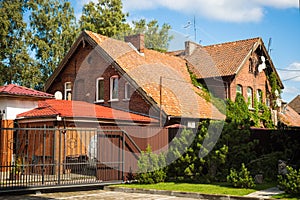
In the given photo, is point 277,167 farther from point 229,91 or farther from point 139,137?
point 229,91

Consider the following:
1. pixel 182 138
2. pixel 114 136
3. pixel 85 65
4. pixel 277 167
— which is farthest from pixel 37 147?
pixel 277 167

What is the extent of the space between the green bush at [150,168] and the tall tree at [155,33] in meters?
32.5

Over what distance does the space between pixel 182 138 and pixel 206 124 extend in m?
1.11

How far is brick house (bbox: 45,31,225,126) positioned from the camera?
22.6 meters

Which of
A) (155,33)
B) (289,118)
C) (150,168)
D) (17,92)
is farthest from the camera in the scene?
(155,33)

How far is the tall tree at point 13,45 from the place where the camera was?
109 feet

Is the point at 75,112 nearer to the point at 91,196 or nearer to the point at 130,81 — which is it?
the point at 130,81

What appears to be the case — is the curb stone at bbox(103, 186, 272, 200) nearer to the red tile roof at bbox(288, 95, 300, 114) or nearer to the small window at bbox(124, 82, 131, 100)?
the small window at bbox(124, 82, 131, 100)

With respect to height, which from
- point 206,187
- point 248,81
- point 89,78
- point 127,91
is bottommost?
point 206,187

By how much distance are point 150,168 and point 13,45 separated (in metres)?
21.9

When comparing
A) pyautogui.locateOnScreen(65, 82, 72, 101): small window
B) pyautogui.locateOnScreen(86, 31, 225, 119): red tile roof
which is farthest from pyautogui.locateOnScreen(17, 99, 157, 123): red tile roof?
pyautogui.locateOnScreen(65, 82, 72, 101): small window

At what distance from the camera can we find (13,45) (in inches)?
1329

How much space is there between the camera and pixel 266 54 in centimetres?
3073

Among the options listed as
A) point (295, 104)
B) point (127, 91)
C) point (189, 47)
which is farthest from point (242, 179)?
point (295, 104)
